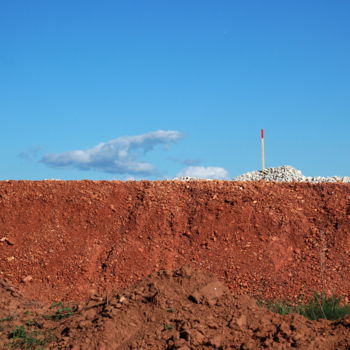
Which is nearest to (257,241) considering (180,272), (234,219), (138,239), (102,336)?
(234,219)

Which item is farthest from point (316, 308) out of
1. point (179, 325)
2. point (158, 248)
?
point (158, 248)

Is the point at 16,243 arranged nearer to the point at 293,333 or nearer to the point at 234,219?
the point at 234,219

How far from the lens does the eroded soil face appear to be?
647cm

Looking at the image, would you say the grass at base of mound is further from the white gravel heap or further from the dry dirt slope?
the white gravel heap

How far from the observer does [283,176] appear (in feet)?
56.0

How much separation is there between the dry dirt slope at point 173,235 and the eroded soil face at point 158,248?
21 millimetres

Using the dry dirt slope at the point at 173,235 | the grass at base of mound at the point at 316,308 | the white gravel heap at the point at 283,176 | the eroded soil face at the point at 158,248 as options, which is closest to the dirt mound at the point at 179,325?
the eroded soil face at the point at 158,248

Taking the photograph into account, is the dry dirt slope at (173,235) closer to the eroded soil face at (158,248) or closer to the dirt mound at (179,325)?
the eroded soil face at (158,248)

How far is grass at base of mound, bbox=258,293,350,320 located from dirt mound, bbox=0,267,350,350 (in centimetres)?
114

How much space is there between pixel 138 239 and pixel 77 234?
1248 millimetres

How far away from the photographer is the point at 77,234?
10.0 m

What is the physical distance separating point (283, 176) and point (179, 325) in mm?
11962

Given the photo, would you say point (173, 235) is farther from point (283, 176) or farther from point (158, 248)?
point (283, 176)

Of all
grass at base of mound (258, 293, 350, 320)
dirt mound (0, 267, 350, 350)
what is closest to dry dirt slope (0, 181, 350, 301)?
grass at base of mound (258, 293, 350, 320)
